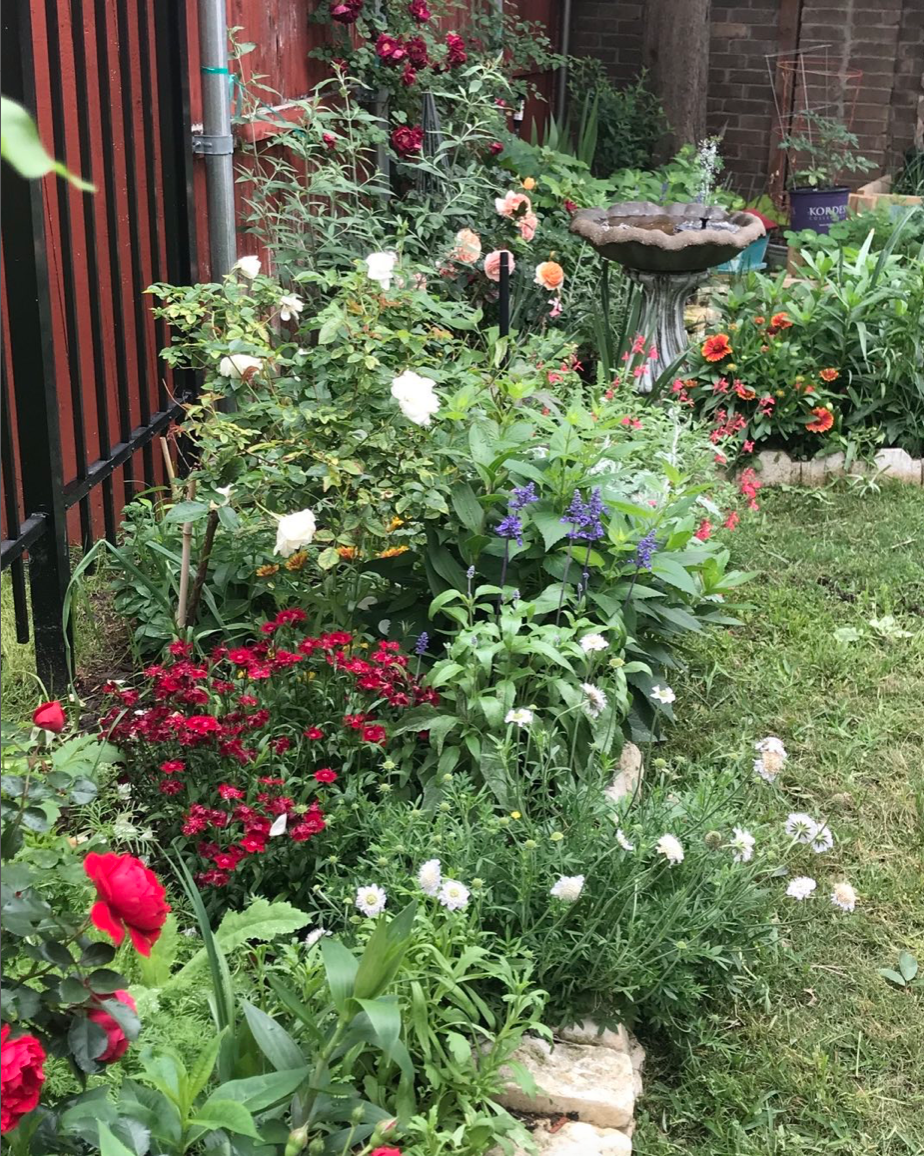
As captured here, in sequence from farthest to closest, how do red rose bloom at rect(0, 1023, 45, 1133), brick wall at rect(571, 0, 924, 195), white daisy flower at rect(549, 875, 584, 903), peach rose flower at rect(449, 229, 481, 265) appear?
brick wall at rect(571, 0, 924, 195)
peach rose flower at rect(449, 229, 481, 265)
white daisy flower at rect(549, 875, 584, 903)
red rose bloom at rect(0, 1023, 45, 1133)

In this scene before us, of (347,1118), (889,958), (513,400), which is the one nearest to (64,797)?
(347,1118)

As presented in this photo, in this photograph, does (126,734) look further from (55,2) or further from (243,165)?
(243,165)

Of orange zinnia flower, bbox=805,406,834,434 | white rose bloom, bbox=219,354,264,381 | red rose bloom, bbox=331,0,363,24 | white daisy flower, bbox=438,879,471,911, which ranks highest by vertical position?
red rose bloom, bbox=331,0,363,24

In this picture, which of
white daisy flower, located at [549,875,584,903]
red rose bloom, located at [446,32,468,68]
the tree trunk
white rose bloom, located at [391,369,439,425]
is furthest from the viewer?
the tree trunk

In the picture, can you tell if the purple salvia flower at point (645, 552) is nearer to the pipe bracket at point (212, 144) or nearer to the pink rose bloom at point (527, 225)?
the pipe bracket at point (212, 144)

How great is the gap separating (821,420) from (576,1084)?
3512 millimetres

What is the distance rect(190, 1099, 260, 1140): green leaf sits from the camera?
1459mm

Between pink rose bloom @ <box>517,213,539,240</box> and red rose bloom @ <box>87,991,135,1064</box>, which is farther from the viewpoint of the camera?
pink rose bloom @ <box>517,213,539,240</box>

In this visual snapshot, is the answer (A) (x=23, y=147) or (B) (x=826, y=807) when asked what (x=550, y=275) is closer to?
(B) (x=826, y=807)

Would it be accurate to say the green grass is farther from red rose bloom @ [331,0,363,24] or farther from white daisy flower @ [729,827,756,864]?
red rose bloom @ [331,0,363,24]

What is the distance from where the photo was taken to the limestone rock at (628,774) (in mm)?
2645

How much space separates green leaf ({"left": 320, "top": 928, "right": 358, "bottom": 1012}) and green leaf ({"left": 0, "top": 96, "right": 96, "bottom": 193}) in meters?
1.22

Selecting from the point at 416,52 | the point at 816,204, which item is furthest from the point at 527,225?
the point at 816,204

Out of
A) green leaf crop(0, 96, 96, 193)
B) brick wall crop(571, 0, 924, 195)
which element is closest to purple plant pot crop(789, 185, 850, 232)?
brick wall crop(571, 0, 924, 195)
